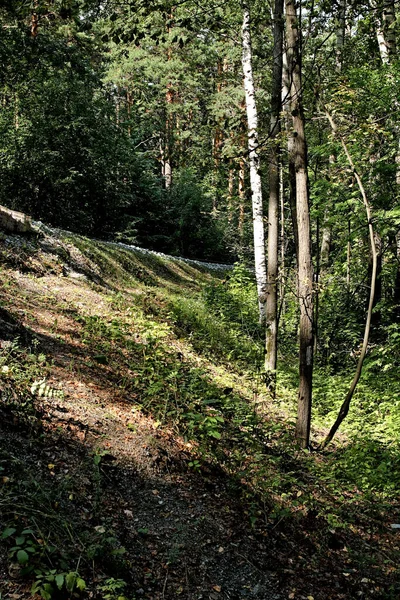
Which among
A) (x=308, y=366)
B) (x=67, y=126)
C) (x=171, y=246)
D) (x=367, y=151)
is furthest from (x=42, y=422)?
(x=171, y=246)

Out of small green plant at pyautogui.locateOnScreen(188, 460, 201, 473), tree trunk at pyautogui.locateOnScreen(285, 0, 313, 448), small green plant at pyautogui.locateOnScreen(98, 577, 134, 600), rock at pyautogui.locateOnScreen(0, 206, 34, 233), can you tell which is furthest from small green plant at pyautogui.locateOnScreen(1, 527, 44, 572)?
rock at pyautogui.locateOnScreen(0, 206, 34, 233)

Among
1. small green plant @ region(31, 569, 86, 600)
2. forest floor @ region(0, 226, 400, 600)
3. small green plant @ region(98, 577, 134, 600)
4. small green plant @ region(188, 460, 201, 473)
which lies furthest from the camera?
small green plant @ region(188, 460, 201, 473)

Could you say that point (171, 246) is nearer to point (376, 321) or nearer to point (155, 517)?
point (376, 321)

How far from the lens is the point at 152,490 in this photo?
13.9ft

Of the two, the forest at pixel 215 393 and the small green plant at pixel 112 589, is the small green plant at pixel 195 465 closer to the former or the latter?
the forest at pixel 215 393

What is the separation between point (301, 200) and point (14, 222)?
708 centimetres

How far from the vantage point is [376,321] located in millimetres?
10055

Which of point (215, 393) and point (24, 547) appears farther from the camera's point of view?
point (215, 393)

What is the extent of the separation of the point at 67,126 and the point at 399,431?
15099mm

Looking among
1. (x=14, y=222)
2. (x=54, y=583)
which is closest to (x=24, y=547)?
(x=54, y=583)

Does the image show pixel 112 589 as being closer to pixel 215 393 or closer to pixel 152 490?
pixel 152 490

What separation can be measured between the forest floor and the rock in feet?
Result: 9.97

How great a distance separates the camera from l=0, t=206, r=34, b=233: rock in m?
10.1

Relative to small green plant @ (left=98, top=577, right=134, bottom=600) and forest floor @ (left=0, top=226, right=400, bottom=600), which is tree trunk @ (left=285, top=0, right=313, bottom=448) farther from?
small green plant @ (left=98, top=577, right=134, bottom=600)
